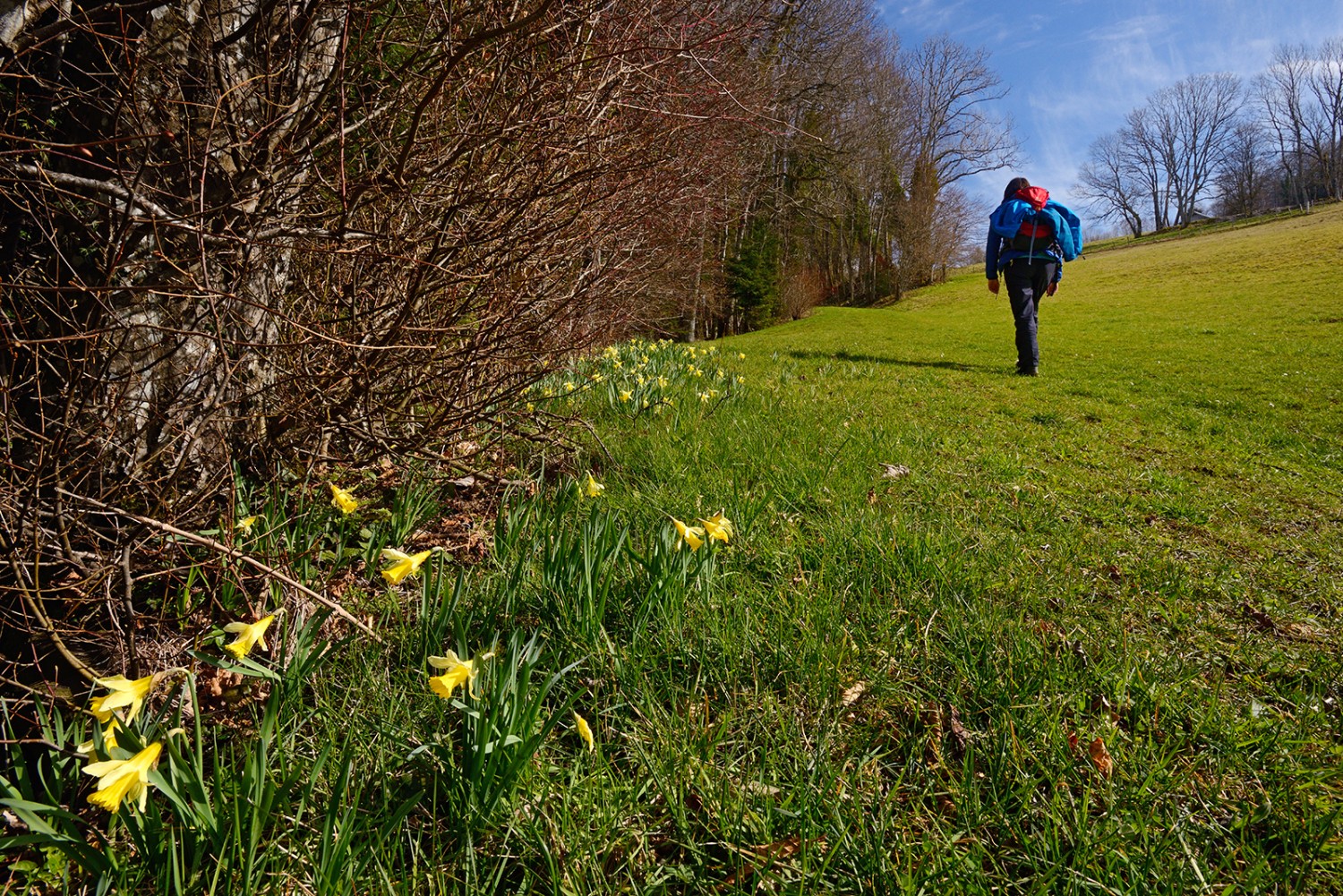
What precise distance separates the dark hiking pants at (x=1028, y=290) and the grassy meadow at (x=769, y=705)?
464 cm

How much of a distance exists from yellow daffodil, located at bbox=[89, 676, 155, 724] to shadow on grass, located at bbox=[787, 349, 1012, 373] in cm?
877

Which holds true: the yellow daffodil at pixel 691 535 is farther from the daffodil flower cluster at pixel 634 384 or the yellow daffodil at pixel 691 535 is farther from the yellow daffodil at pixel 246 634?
the daffodil flower cluster at pixel 634 384

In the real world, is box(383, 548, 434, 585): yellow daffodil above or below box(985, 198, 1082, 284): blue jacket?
below

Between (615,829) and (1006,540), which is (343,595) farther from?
(1006,540)

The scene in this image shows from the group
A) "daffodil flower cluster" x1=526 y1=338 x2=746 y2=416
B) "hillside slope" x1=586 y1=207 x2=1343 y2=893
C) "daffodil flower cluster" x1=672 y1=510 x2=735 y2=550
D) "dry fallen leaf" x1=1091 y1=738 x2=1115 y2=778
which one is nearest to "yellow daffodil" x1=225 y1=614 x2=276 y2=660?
"hillside slope" x1=586 y1=207 x2=1343 y2=893

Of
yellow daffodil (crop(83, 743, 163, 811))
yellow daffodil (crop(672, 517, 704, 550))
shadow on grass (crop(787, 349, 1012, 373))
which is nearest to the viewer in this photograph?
yellow daffodil (crop(83, 743, 163, 811))

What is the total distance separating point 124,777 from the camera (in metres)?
1.05

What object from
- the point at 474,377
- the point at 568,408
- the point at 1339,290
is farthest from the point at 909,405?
the point at 1339,290

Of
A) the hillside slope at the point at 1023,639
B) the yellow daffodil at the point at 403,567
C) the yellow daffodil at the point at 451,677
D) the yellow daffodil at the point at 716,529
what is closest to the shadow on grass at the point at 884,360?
the hillside slope at the point at 1023,639

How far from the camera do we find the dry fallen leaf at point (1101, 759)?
1.44 metres

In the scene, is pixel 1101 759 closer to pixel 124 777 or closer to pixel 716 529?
pixel 716 529

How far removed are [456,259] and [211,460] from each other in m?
1.21

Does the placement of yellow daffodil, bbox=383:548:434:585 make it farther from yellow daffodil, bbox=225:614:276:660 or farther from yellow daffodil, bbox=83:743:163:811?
yellow daffodil, bbox=83:743:163:811

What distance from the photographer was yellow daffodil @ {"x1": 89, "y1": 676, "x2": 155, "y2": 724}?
1.17 metres
